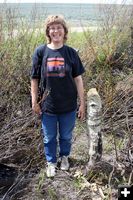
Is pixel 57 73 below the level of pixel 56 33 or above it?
below

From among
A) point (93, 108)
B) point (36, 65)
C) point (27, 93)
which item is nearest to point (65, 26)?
point (36, 65)

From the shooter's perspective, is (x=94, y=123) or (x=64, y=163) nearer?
(x=94, y=123)

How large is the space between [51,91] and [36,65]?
0.83 ft

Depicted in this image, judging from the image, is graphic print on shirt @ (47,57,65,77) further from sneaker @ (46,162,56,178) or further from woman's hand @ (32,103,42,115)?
sneaker @ (46,162,56,178)

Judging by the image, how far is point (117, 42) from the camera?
6.20 m

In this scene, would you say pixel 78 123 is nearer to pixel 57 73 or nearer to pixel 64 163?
pixel 64 163

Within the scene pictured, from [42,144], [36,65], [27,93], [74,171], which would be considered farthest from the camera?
[27,93]

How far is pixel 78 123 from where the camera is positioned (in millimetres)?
4672

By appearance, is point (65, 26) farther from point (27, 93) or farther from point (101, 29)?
point (101, 29)

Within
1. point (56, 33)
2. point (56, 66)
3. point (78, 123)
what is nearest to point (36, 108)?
point (56, 66)

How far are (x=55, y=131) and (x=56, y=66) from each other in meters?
0.60

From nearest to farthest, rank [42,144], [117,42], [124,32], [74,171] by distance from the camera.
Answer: [74,171] → [42,144] → [117,42] → [124,32]

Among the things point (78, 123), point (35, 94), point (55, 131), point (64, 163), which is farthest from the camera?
point (78, 123)

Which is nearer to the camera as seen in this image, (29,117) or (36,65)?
(36,65)
